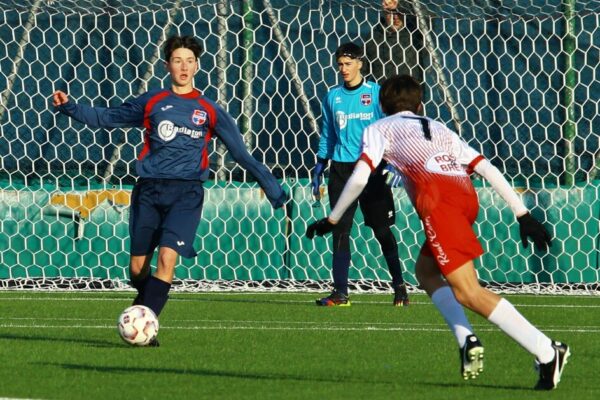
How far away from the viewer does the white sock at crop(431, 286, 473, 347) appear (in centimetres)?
677

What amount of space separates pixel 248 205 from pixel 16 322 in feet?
13.5

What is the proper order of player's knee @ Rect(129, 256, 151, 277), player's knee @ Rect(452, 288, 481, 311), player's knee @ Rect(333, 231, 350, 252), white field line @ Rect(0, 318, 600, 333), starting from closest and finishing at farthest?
player's knee @ Rect(452, 288, 481, 311), player's knee @ Rect(129, 256, 151, 277), white field line @ Rect(0, 318, 600, 333), player's knee @ Rect(333, 231, 350, 252)

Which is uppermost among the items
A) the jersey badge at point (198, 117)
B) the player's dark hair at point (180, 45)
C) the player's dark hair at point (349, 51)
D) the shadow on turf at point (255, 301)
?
the player's dark hair at point (349, 51)

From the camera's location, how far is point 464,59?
1474 cm

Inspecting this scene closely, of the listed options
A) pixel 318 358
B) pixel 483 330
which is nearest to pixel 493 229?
pixel 483 330

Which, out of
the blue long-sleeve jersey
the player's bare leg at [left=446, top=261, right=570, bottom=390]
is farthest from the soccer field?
the blue long-sleeve jersey

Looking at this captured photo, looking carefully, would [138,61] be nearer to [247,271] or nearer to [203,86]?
[203,86]

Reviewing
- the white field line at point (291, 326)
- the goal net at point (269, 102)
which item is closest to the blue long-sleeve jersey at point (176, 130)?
the white field line at point (291, 326)

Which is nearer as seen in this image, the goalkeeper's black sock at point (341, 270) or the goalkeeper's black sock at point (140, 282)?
the goalkeeper's black sock at point (140, 282)

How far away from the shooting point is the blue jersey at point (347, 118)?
12023mm

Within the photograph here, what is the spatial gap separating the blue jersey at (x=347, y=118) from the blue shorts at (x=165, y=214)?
3149 mm

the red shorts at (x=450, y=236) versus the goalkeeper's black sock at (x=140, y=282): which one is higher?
the red shorts at (x=450, y=236)

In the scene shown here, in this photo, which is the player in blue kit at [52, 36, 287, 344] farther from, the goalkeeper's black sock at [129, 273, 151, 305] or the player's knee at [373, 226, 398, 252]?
the player's knee at [373, 226, 398, 252]

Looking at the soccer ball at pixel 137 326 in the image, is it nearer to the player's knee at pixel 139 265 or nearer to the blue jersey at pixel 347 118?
the player's knee at pixel 139 265
